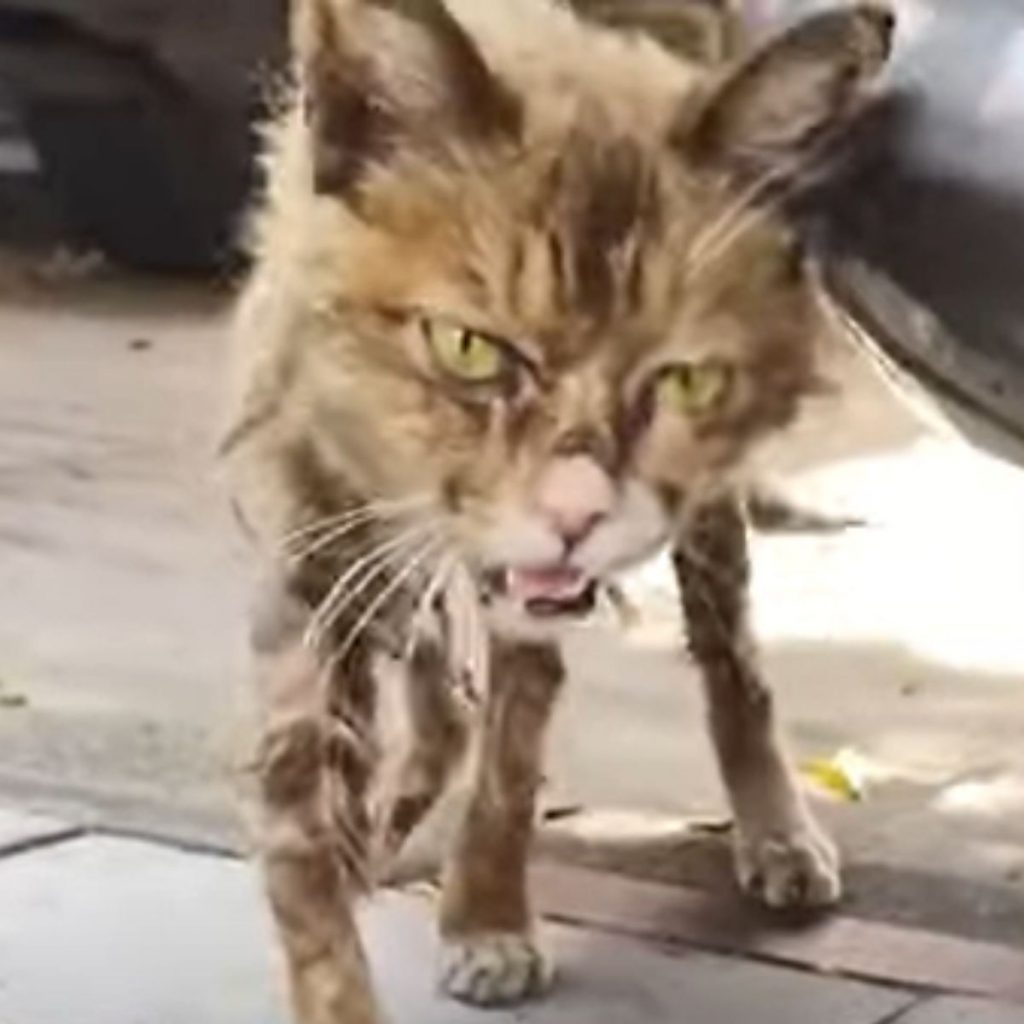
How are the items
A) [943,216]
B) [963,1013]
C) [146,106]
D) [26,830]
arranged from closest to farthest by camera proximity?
1. [943,216]
2. [963,1013]
3. [26,830]
4. [146,106]

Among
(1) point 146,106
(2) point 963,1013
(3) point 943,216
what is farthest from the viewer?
(1) point 146,106

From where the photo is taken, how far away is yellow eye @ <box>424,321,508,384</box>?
6.66 ft

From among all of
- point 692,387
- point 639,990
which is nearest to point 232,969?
point 639,990

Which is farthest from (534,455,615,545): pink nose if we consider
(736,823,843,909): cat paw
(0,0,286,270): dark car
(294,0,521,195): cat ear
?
(0,0,286,270): dark car

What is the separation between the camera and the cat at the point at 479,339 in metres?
2.03

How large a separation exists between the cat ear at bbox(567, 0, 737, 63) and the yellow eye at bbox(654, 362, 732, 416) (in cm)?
45

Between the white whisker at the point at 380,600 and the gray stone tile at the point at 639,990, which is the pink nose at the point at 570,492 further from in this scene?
the gray stone tile at the point at 639,990

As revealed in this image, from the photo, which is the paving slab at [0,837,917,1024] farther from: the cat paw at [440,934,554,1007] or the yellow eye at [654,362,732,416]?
the yellow eye at [654,362,732,416]

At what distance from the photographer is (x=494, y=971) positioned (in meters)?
2.57

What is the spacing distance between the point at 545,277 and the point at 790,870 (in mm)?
915

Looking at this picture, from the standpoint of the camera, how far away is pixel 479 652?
2.49m

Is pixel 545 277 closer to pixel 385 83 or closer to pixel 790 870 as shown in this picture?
pixel 385 83

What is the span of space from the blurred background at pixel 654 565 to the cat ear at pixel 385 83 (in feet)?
0.71

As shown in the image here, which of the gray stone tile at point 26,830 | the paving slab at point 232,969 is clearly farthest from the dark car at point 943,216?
the gray stone tile at point 26,830
